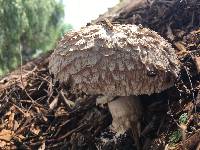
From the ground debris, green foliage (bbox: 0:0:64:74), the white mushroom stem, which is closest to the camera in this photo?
the ground debris

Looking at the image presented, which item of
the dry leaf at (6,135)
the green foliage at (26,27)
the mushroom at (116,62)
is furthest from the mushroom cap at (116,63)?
the green foliage at (26,27)

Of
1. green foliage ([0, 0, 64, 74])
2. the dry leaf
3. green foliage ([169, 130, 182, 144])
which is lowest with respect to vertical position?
green foliage ([169, 130, 182, 144])

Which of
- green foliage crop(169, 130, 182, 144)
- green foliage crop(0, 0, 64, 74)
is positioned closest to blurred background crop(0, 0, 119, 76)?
green foliage crop(0, 0, 64, 74)

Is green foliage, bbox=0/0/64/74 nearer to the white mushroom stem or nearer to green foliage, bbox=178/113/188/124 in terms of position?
the white mushroom stem

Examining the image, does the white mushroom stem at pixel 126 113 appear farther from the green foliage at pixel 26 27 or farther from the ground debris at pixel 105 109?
the green foliage at pixel 26 27

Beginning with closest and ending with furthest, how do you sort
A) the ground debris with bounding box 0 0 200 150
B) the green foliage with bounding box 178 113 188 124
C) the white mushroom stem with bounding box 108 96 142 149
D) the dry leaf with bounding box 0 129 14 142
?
the green foliage with bounding box 178 113 188 124
the ground debris with bounding box 0 0 200 150
the white mushroom stem with bounding box 108 96 142 149
the dry leaf with bounding box 0 129 14 142

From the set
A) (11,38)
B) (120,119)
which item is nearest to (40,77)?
(120,119)

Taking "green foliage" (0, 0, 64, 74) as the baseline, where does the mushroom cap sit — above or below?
below
